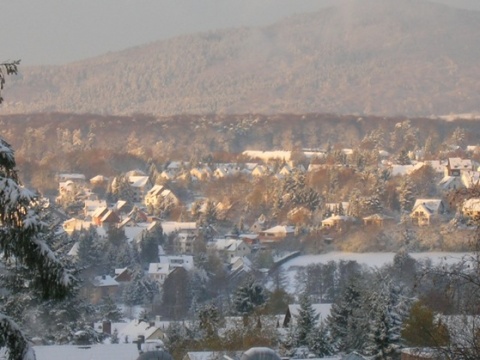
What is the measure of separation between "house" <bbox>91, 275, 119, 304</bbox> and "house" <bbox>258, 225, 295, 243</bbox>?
13.9 metres

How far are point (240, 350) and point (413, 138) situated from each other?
8506 centimetres

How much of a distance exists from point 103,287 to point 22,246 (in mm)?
38922

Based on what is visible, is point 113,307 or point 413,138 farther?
point 413,138

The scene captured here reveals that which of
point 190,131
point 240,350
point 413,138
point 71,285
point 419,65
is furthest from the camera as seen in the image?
point 419,65

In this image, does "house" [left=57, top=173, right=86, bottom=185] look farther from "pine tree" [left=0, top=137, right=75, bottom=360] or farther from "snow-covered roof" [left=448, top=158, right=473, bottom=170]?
"pine tree" [left=0, top=137, right=75, bottom=360]

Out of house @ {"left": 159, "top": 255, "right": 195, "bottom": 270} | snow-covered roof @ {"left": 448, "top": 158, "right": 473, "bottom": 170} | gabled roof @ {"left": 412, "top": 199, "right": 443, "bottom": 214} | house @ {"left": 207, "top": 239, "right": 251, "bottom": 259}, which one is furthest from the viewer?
snow-covered roof @ {"left": 448, "top": 158, "right": 473, "bottom": 170}

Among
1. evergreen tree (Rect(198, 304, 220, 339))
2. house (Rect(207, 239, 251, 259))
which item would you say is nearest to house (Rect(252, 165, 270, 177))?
house (Rect(207, 239, 251, 259))

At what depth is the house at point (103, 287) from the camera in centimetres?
4184

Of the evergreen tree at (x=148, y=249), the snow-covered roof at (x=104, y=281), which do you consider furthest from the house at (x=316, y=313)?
the evergreen tree at (x=148, y=249)

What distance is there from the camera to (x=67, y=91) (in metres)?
173

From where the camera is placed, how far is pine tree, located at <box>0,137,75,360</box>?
17.2ft

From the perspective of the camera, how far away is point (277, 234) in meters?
59.7

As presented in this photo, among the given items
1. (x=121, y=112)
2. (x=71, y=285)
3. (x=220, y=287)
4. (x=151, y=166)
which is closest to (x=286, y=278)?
(x=220, y=287)

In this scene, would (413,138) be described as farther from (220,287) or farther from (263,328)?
(263,328)
